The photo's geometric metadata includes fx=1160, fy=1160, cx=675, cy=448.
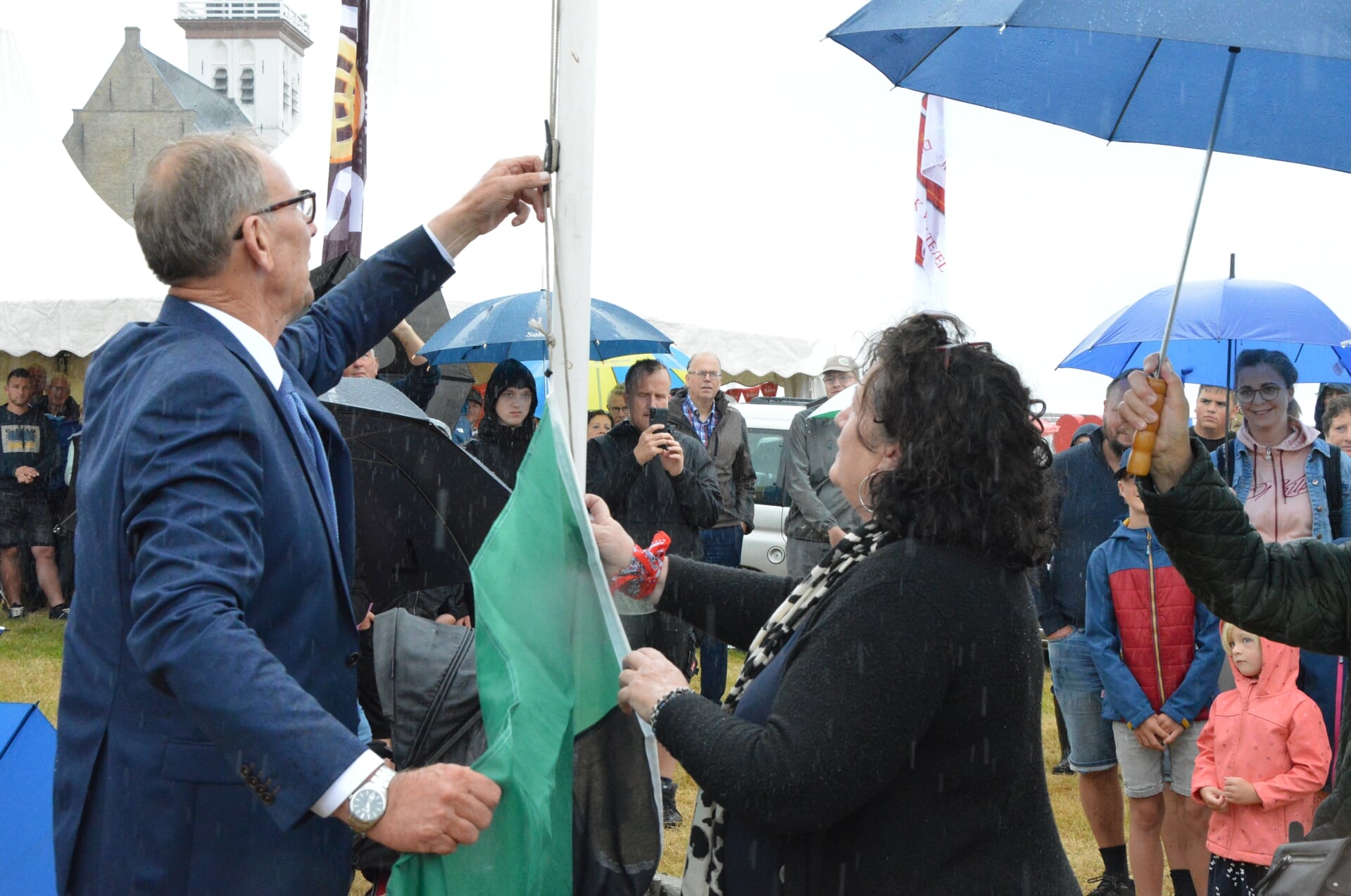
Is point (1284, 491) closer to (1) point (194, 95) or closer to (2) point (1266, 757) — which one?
(2) point (1266, 757)

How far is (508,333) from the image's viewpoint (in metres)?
7.38

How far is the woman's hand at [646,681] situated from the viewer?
1909 mm

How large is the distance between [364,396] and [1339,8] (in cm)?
261

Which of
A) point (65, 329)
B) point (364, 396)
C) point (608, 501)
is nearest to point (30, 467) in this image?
point (65, 329)

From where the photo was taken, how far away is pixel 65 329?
32.8 feet

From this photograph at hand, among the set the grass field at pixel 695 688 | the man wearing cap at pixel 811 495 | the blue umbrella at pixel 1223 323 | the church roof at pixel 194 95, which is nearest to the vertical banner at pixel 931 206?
the man wearing cap at pixel 811 495

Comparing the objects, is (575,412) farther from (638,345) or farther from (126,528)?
(638,345)

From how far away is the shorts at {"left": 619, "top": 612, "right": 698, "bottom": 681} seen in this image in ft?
16.7

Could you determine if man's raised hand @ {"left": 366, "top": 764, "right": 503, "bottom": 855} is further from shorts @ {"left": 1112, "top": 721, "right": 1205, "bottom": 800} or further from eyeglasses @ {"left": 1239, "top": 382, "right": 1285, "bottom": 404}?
eyeglasses @ {"left": 1239, "top": 382, "right": 1285, "bottom": 404}

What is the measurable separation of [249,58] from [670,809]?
10245cm

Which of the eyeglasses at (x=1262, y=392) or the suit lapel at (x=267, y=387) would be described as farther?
the eyeglasses at (x=1262, y=392)

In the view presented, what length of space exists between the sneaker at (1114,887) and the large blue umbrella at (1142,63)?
326 cm

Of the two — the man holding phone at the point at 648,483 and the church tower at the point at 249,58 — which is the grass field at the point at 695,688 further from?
the church tower at the point at 249,58

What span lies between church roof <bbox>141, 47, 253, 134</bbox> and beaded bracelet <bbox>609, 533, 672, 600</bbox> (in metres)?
53.8
